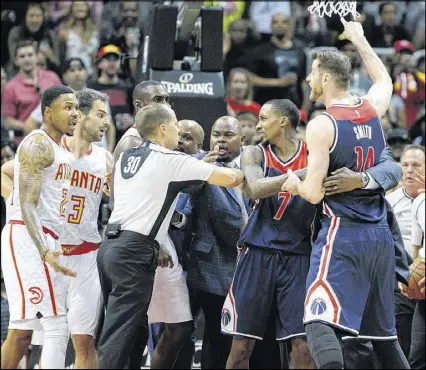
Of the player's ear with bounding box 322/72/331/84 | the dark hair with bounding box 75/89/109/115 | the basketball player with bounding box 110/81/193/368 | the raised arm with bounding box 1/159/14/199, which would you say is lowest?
the basketball player with bounding box 110/81/193/368

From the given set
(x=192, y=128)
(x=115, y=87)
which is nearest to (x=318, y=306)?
(x=192, y=128)

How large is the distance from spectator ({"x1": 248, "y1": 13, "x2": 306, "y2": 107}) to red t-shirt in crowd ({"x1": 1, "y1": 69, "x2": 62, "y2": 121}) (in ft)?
9.07

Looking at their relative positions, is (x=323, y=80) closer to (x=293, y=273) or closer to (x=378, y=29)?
(x=293, y=273)

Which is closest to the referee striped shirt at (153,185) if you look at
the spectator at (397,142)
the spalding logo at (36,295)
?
the spalding logo at (36,295)

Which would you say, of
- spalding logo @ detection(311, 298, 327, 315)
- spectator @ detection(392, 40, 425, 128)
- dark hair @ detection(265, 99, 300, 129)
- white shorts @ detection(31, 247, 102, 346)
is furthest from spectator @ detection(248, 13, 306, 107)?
spalding logo @ detection(311, 298, 327, 315)

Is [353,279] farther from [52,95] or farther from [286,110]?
[52,95]

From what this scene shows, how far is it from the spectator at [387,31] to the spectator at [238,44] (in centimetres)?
180

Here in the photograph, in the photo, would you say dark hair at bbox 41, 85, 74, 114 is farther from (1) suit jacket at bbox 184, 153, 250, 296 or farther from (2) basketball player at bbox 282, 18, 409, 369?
(2) basketball player at bbox 282, 18, 409, 369

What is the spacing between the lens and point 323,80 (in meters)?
6.91

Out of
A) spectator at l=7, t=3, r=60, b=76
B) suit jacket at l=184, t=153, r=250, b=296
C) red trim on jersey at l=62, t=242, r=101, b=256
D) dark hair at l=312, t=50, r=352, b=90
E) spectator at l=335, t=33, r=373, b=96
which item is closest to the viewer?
dark hair at l=312, t=50, r=352, b=90

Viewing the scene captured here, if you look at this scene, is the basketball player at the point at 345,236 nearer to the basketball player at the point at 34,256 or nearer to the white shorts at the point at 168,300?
the white shorts at the point at 168,300

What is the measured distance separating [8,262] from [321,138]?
8.07 feet

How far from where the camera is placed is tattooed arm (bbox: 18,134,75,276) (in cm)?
698

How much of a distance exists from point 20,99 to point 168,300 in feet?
17.1
